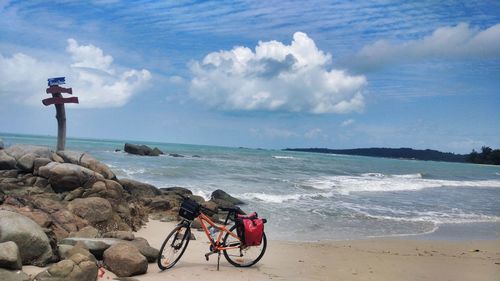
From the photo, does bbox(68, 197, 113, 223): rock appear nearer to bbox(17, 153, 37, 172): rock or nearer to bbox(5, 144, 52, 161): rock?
bbox(17, 153, 37, 172): rock

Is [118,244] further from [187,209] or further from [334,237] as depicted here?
[334,237]

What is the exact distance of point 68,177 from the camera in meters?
10.8

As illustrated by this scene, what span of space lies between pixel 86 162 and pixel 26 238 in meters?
6.48

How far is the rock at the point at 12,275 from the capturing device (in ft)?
17.0

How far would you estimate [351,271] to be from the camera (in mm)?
7543

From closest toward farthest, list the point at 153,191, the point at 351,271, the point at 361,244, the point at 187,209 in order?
the point at 187,209
the point at 351,271
the point at 361,244
the point at 153,191

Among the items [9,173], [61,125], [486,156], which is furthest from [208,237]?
[486,156]

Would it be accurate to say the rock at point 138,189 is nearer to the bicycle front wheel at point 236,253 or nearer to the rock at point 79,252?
the bicycle front wheel at point 236,253

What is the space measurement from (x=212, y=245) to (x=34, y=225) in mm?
2693

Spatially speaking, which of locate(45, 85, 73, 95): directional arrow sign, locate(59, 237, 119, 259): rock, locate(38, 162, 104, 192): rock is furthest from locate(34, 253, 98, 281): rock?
locate(45, 85, 73, 95): directional arrow sign

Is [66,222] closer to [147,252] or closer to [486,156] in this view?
[147,252]

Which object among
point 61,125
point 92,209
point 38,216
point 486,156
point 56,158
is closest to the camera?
point 38,216

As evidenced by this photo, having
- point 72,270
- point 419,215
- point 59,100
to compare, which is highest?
point 59,100

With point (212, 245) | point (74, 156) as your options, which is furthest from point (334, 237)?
point (74, 156)
